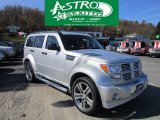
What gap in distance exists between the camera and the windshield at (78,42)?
22.7ft

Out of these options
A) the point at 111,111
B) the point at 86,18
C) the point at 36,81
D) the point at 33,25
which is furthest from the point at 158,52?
the point at 33,25

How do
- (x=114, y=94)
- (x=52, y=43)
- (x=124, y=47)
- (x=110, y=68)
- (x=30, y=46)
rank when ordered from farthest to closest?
(x=124, y=47) → (x=30, y=46) → (x=52, y=43) → (x=110, y=68) → (x=114, y=94)

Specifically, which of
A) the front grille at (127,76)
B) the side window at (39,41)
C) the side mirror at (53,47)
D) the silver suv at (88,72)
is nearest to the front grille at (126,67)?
the silver suv at (88,72)

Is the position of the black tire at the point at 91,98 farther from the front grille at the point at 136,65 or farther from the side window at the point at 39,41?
the side window at the point at 39,41

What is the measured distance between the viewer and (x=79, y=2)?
3303 cm

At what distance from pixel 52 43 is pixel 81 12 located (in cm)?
2693

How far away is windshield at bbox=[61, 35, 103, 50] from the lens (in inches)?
273

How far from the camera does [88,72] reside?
5602 mm

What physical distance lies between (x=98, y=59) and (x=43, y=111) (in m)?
1.76

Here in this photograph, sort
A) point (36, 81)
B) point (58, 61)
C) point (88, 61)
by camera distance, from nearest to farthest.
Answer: point (88, 61) → point (58, 61) → point (36, 81)

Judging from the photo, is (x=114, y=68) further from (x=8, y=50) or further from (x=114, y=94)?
(x=8, y=50)

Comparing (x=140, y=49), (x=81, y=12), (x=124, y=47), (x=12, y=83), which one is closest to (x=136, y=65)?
(x=12, y=83)

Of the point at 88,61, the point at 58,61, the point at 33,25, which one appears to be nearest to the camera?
the point at 88,61

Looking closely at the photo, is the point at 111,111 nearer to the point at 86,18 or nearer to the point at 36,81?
the point at 36,81
